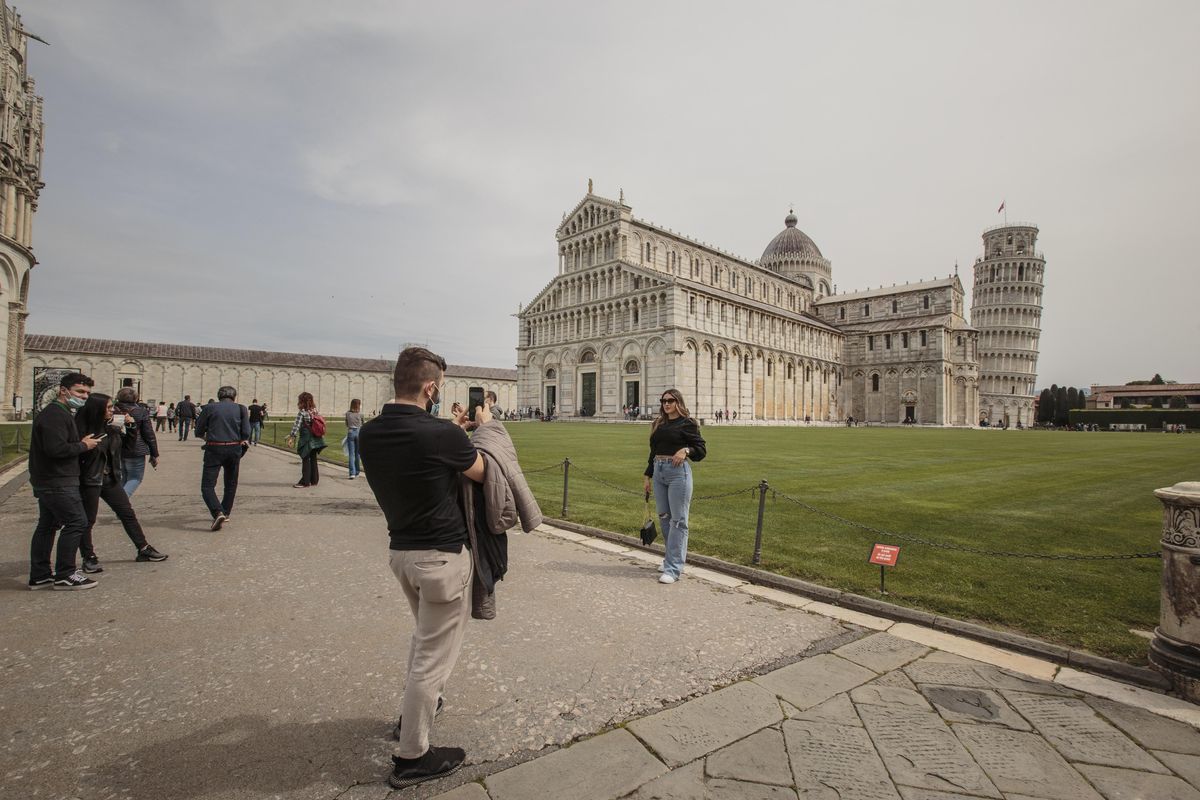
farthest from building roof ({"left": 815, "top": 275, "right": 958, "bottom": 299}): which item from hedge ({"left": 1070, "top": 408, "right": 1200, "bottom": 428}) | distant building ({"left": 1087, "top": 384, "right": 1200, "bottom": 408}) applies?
distant building ({"left": 1087, "top": 384, "right": 1200, "bottom": 408})

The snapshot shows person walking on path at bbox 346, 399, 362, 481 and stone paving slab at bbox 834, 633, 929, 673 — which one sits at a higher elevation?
person walking on path at bbox 346, 399, 362, 481

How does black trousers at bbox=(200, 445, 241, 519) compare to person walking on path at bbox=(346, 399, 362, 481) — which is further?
person walking on path at bbox=(346, 399, 362, 481)

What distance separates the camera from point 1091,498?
1120cm

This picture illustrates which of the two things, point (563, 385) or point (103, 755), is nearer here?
point (103, 755)

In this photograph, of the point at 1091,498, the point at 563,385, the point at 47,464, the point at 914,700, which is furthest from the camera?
the point at 563,385

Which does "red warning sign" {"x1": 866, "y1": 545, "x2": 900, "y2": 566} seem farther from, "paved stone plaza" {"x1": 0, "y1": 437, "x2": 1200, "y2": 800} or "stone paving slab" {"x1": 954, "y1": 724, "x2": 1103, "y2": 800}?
"stone paving slab" {"x1": 954, "y1": 724, "x2": 1103, "y2": 800}

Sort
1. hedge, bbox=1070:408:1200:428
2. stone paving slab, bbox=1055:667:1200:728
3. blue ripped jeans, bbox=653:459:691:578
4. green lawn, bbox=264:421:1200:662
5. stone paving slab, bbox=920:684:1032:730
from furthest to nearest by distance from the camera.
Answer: hedge, bbox=1070:408:1200:428
blue ripped jeans, bbox=653:459:691:578
green lawn, bbox=264:421:1200:662
stone paving slab, bbox=1055:667:1200:728
stone paving slab, bbox=920:684:1032:730

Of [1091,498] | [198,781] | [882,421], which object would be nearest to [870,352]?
[882,421]

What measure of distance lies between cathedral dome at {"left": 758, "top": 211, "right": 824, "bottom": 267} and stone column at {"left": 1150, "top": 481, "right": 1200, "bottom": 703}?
263 feet

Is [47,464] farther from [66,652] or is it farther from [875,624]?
[875,624]

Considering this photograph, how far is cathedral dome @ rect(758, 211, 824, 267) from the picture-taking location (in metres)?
78.0

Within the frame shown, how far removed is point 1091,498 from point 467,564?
44.5ft

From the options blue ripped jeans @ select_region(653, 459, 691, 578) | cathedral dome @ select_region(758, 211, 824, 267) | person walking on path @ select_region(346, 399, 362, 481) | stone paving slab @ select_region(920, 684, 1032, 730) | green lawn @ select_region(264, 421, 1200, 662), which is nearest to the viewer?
stone paving slab @ select_region(920, 684, 1032, 730)

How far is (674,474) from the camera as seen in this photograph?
6164 mm
